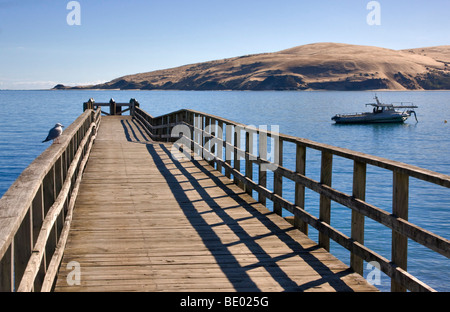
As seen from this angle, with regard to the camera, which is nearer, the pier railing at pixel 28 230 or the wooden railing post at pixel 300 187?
the pier railing at pixel 28 230

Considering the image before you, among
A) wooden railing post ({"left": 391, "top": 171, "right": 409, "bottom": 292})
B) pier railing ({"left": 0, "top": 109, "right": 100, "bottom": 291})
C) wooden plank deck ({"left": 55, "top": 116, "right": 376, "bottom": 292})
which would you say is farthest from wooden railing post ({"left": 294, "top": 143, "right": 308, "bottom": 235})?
pier railing ({"left": 0, "top": 109, "right": 100, "bottom": 291})

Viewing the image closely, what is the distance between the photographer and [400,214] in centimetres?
464

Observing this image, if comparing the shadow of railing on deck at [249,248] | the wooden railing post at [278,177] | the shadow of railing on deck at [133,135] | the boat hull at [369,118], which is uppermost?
the wooden railing post at [278,177]

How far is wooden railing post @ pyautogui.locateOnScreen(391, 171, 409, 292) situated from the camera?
4.61 m

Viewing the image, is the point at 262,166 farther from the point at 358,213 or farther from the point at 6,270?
the point at 6,270

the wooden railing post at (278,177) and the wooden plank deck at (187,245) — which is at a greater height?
the wooden railing post at (278,177)

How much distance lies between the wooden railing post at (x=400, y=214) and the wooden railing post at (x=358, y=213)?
2.38 ft

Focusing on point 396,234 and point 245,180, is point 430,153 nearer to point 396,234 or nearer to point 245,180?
point 245,180

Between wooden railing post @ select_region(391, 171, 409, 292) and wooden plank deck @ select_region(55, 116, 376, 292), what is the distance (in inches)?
18.6

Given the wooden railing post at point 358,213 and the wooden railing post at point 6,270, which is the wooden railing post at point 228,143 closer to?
the wooden railing post at point 358,213

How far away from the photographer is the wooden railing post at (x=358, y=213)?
543 centimetres

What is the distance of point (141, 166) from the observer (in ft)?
42.9

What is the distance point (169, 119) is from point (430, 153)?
36.5 meters

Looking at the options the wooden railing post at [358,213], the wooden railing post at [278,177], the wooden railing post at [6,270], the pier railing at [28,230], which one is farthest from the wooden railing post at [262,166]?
the wooden railing post at [6,270]
